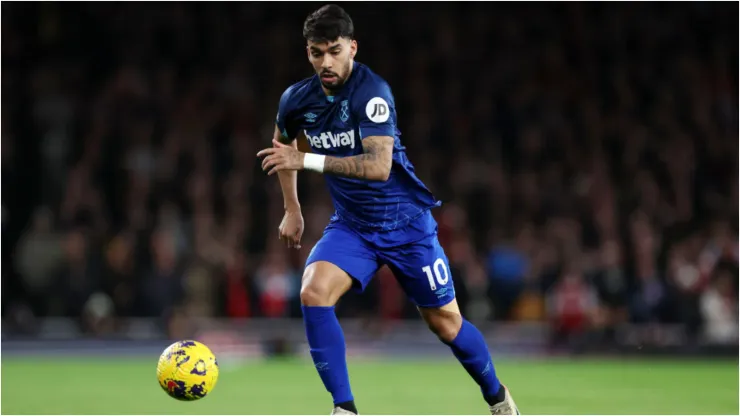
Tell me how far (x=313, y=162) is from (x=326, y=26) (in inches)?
28.8

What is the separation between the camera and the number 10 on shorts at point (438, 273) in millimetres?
6516

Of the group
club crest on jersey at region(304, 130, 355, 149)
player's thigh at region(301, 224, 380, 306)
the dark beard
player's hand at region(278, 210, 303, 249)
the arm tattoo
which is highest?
the dark beard

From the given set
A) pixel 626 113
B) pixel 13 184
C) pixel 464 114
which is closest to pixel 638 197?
pixel 626 113

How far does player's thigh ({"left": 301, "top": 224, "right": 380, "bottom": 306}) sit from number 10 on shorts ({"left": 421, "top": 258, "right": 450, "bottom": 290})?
28cm

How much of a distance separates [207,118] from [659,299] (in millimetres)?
7214

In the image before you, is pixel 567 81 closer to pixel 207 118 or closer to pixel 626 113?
pixel 626 113

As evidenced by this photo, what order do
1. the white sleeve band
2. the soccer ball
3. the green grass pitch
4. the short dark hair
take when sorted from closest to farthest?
1. the white sleeve band
2. the short dark hair
3. the soccer ball
4. the green grass pitch

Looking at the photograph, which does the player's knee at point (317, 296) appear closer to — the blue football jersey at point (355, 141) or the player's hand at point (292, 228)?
the blue football jersey at point (355, 141)

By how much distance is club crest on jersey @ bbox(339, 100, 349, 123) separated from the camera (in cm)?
630

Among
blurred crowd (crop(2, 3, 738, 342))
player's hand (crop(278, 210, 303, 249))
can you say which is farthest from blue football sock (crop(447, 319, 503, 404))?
blurred crowd (crop(2, 3, 738, 342))

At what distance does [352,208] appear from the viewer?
654 cm

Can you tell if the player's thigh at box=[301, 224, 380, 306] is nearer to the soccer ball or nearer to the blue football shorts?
the blue football shorts

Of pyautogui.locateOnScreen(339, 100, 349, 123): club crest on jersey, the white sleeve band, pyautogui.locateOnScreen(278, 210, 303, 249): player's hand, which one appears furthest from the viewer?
pyautogui.locateOnScreen(278, 210, 303, 249): player's hand

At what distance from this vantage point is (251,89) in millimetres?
18172
